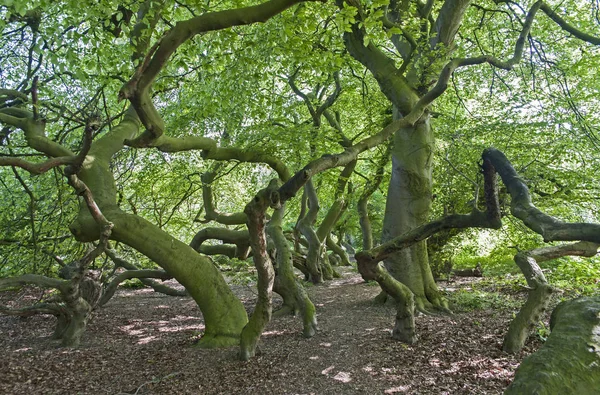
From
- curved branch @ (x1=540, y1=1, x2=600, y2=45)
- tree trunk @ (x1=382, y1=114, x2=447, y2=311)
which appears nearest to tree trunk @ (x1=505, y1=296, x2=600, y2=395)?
tree trunk @ (x1=382, y1=114, x2=447, y2=311)

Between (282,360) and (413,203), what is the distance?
14.6 feet

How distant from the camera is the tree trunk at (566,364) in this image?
1433 millimetres

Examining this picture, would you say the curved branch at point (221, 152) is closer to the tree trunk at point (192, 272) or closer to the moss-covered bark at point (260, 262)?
the tree trunk at point (192, 272)

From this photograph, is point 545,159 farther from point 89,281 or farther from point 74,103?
point 74,103

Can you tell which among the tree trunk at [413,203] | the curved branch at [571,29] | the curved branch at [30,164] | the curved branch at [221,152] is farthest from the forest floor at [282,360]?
the curved branch at [571,29]

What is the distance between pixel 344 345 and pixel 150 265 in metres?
7.99

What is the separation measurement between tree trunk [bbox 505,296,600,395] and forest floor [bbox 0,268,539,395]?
299 centimetres

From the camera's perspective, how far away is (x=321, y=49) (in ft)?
28.5

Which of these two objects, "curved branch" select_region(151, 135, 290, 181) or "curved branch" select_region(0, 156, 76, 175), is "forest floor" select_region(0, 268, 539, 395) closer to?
"curved branch" select_region(0, 156, 76, 175)

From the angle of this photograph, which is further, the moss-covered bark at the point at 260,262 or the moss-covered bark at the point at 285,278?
the moss-covered bark at the point at 285,278

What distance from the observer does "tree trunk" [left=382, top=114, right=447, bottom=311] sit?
8.51 metres

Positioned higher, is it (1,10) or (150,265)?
(1,10)

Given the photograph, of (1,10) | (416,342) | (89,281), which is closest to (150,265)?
(89,281)

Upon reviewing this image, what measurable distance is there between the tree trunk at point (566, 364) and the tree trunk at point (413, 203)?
6.74 m
